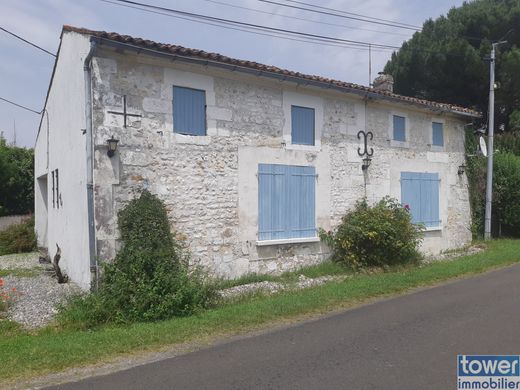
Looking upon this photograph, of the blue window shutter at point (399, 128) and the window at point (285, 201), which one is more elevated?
the blue window shutter at point (399, 128)

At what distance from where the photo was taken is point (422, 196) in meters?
12.7

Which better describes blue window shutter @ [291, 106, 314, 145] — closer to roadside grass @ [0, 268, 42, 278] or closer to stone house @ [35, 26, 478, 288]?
stone house @ [35, 26, 478, 288]

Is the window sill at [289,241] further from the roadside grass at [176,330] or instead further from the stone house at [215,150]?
the roadside grass at [176,330]

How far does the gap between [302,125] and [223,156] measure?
230 cm

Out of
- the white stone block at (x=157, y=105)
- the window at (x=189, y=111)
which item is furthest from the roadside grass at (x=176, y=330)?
the white stone block at (x=157, y=105)

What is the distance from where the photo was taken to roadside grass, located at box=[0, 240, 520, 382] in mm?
4875

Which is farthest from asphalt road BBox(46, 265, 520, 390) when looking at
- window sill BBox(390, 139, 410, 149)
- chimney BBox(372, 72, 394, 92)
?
chimney BBox(372, 72, 394, 92)

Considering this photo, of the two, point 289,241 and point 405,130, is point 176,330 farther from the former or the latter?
point 405,130

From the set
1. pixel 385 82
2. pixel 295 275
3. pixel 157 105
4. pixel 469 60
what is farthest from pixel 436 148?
pixel 157 105

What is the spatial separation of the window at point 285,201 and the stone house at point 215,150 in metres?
0.02

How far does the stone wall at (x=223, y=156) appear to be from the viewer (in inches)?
307

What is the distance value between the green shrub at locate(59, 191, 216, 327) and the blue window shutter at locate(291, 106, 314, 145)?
12.2ft

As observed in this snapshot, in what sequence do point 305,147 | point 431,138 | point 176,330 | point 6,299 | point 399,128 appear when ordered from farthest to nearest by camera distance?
point 431,138, point 399,128, point 305,147, point 6,299, point 176,330

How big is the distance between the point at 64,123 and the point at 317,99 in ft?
19.1
